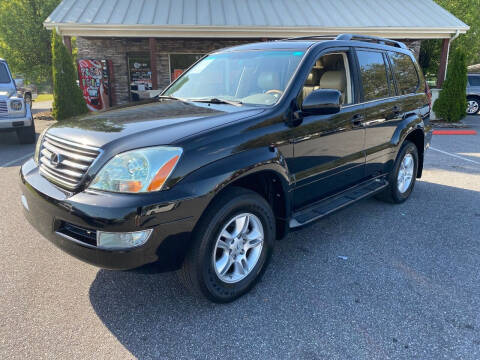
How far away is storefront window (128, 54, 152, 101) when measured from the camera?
1414cm

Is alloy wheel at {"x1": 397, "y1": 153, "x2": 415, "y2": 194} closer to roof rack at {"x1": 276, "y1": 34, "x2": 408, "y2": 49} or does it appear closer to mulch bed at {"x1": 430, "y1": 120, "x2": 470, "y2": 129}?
roof rack at {"x1": 276, "y1": 34, "x2": 408, "y2": 49}

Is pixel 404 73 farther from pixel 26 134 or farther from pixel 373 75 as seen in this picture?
pixel 26 134

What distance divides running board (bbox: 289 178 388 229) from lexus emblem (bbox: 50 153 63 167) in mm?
1783

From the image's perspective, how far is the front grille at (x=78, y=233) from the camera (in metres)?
2.15

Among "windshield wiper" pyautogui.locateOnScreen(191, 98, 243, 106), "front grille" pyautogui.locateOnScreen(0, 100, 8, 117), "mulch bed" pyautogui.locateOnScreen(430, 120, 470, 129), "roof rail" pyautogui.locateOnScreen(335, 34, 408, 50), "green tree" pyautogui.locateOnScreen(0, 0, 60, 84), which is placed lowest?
"mulch bed" pyautogui.locateOnScreen(430, 120, 470, 129)

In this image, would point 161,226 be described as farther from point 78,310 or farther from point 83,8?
point 83,8

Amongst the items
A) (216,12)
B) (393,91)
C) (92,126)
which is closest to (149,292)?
(92,126)

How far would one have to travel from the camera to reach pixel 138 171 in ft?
7.13

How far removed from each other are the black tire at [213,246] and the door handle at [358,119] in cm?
141

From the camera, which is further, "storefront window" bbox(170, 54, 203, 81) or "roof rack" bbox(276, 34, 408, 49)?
"storefront window" bbox(170, 54, 203, 81)

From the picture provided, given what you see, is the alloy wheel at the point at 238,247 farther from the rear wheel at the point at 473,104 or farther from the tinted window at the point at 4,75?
the rear wheel at the point at 473,104

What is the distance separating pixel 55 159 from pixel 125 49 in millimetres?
12837

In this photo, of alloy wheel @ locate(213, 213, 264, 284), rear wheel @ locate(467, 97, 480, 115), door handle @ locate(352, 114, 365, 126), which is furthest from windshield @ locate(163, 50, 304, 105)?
rear wheel @ locate(467, 97, 480, 115)

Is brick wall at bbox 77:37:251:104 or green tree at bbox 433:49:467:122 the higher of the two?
brick wall at bbox 77:37:251:104
